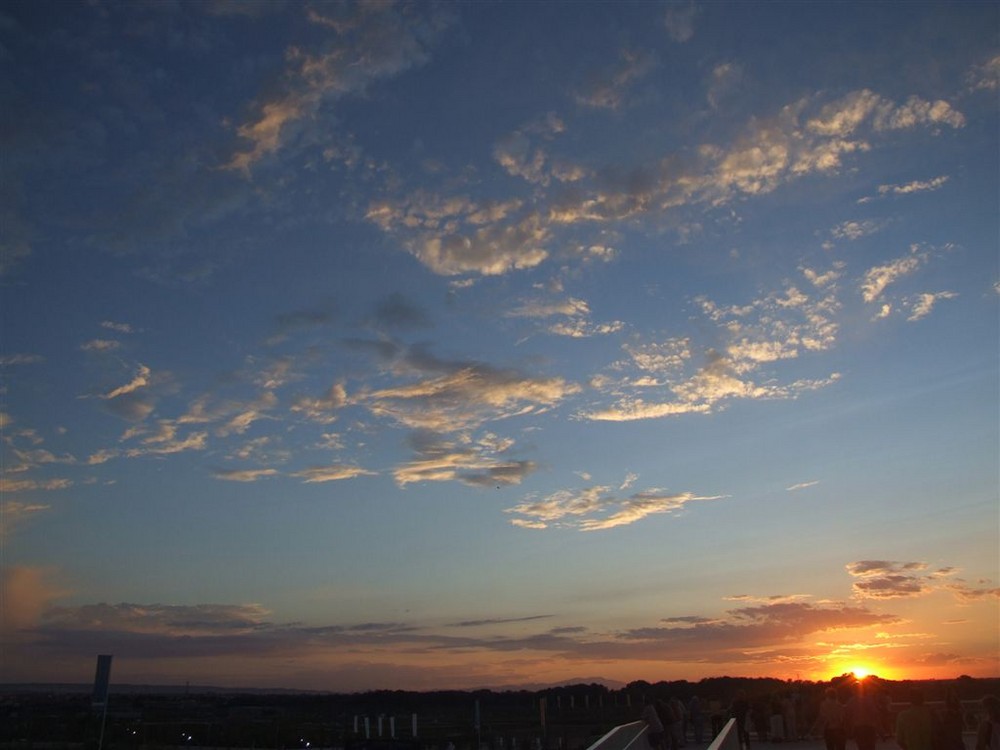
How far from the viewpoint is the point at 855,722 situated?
13031 millimetres

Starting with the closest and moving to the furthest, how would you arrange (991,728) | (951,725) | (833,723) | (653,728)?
(991,728) < (951,725) < (833,723) < (653,728)

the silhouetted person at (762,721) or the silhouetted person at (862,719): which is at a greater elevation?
the silhouetted person at (862,719)

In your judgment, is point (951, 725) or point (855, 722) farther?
point (855, 722)

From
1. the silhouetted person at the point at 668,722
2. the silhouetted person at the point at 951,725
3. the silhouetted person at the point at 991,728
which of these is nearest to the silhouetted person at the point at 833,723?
the silhouetted person at the point at 668,722

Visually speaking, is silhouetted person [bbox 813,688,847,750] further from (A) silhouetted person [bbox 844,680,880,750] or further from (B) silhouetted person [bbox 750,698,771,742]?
(B) silhouetted person [bbox 750,698,771,742]

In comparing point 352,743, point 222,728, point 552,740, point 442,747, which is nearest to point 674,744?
point 352,743

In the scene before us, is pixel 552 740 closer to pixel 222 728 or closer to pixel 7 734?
pixel 222 728

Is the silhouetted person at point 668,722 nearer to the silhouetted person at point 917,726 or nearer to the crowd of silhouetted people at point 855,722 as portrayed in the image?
the crowd of silhouetted people at point 855,722

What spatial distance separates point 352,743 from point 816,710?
630 inches

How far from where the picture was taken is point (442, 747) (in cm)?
3259

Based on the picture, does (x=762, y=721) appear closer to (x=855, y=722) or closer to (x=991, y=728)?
(x=855, y=722)

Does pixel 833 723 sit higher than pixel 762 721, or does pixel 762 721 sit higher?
pixel 833 723

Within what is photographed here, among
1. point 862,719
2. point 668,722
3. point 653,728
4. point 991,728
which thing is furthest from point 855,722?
point 668,722

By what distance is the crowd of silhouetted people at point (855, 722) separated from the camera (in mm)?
9758
